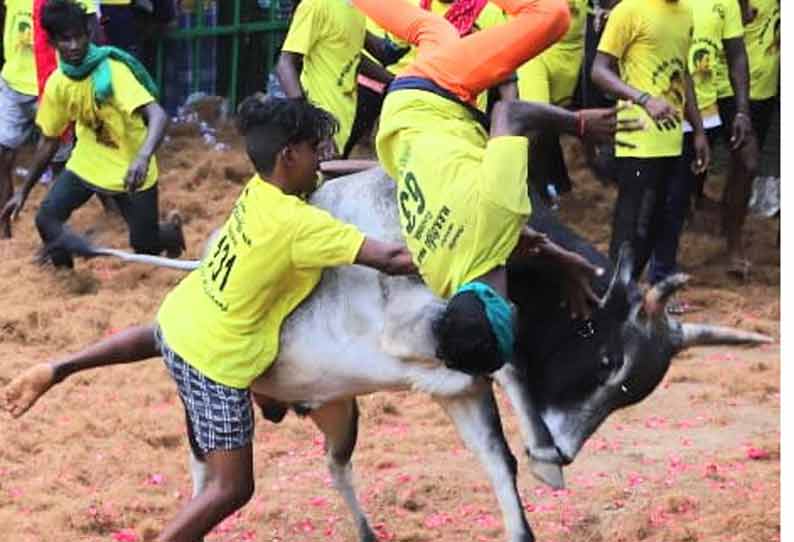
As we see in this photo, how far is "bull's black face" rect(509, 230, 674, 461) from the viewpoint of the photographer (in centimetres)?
501

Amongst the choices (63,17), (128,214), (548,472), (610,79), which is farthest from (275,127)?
(128,214)

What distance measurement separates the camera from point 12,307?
8438 mm

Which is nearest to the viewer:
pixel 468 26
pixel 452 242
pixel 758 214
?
pixel 452 242

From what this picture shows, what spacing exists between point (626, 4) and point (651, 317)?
349 cm

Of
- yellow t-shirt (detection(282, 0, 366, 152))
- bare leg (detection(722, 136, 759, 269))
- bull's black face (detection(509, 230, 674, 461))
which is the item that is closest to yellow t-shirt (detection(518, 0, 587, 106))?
bare leg (detection(722, 136, 759, 269))

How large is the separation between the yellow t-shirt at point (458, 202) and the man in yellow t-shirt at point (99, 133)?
146 inches

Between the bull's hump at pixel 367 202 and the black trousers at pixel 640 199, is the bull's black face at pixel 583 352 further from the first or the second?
the black trousers at pixel 640 199

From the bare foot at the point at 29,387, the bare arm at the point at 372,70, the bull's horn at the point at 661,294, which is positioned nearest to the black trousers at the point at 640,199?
the bare arm at the point at 372,70

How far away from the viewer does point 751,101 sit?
9.40 metres

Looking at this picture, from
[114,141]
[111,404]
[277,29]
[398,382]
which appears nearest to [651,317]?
[398,382]

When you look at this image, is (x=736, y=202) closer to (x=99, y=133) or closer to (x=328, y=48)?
(x=328, y=48)

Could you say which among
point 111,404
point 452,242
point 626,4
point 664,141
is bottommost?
point 111,404

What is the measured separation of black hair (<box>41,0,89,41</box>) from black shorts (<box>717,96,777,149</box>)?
132 inches

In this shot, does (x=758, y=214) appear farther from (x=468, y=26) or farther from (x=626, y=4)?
(x=468, y=26)
